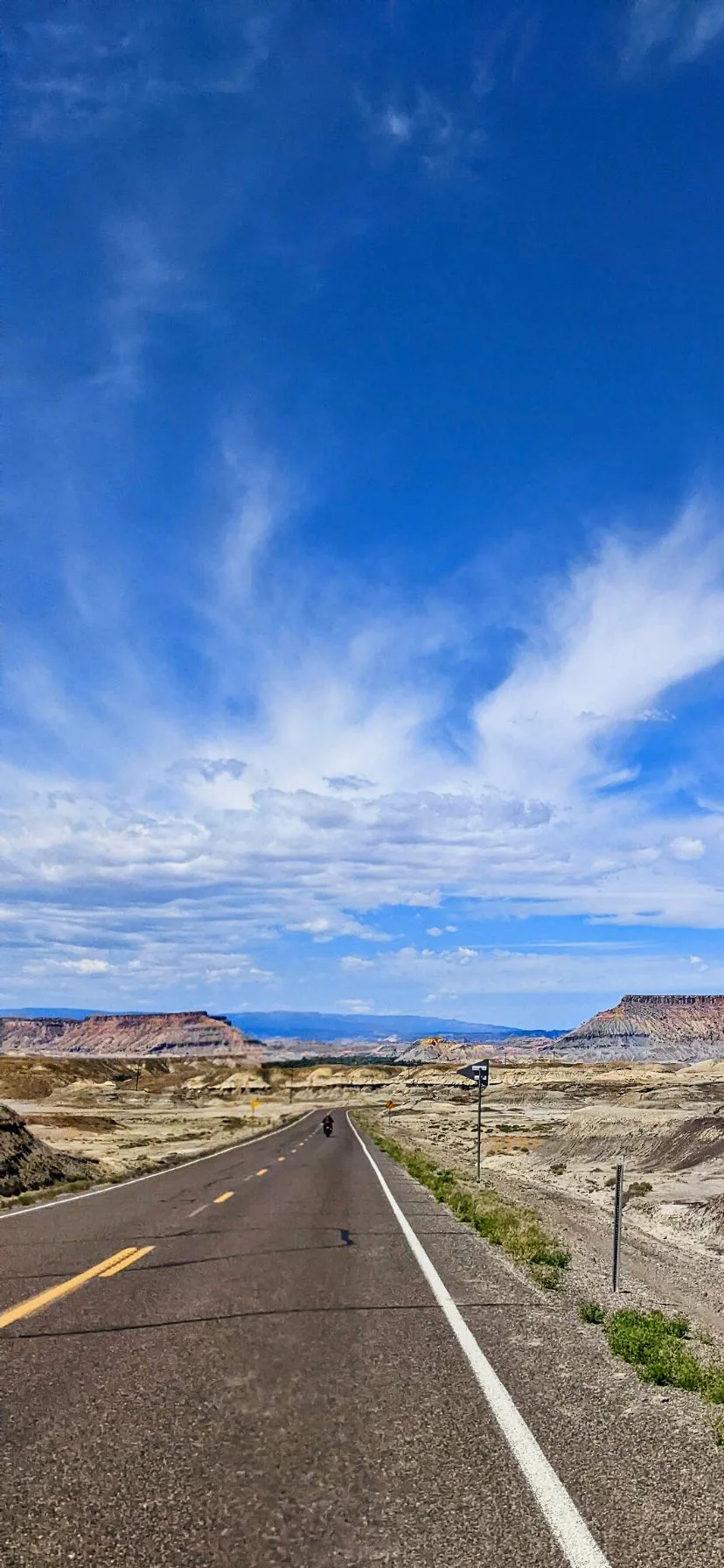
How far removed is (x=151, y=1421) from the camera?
5.69m

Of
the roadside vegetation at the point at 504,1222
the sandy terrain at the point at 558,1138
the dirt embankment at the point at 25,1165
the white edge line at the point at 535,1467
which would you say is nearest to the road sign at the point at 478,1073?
the roadside vegetation at the point at 504,1222

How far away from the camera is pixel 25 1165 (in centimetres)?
2277

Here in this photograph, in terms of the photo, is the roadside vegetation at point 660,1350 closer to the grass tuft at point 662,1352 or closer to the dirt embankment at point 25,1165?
the grass tuft at point 662,1352

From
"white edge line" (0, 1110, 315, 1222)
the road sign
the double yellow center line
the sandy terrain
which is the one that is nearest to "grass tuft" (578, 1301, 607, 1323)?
the sandy terrain

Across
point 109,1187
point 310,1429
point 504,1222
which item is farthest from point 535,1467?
point 109,1187

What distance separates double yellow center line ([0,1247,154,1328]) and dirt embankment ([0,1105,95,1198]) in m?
9.60

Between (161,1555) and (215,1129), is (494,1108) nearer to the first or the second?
(215,1129)

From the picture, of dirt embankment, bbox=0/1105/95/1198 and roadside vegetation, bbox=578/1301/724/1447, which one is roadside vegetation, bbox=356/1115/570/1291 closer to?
roadside vegetation, bbox=578/1301/724/1447

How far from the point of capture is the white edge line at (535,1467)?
4.18 metres

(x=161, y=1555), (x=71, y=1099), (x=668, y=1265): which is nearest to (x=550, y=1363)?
(x=161, y=1555)

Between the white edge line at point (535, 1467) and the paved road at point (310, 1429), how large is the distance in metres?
0.05

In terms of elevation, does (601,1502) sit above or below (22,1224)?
above

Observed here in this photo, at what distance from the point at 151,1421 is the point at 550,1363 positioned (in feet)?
10.7

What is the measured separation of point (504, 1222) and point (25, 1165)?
1308 centimetres
